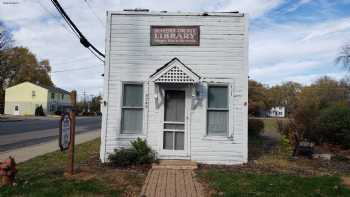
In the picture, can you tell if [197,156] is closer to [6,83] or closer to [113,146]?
[113,146]

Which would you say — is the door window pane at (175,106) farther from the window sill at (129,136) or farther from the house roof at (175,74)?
the window sill at (129,136)

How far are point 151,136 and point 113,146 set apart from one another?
3.91ft

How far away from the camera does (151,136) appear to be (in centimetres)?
1002

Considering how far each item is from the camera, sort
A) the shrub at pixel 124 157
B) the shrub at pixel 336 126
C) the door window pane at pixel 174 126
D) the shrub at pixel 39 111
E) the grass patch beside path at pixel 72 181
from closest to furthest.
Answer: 1. the grass patch beside path at pixel 72 181
2. the shrub at pixel 124 157
3. the door window pane at pixel 174 126
4. the shrub at pixel 336 126
5. the shrub at pixel 39 111

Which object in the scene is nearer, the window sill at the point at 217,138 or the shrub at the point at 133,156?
the shrub at the point at 133,156

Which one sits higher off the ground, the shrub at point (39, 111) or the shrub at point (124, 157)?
the shrub at point (39, 111)

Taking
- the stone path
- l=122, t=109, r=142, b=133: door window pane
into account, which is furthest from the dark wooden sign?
the stone path

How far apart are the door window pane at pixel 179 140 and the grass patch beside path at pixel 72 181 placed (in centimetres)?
187

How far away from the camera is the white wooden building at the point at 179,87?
1001 cm

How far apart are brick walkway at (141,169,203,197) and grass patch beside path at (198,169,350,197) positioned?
14.0 inches

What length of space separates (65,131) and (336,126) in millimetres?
11491

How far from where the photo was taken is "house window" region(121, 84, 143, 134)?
10164 mm

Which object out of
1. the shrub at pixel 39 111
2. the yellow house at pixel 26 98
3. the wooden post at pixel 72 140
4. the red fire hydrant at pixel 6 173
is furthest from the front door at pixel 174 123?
the yellow house at pixel 26 98

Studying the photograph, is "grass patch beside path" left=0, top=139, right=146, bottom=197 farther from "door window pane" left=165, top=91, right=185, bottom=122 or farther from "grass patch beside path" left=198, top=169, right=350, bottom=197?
"door window pane" left=165, top=91, right=185, bottom=122
